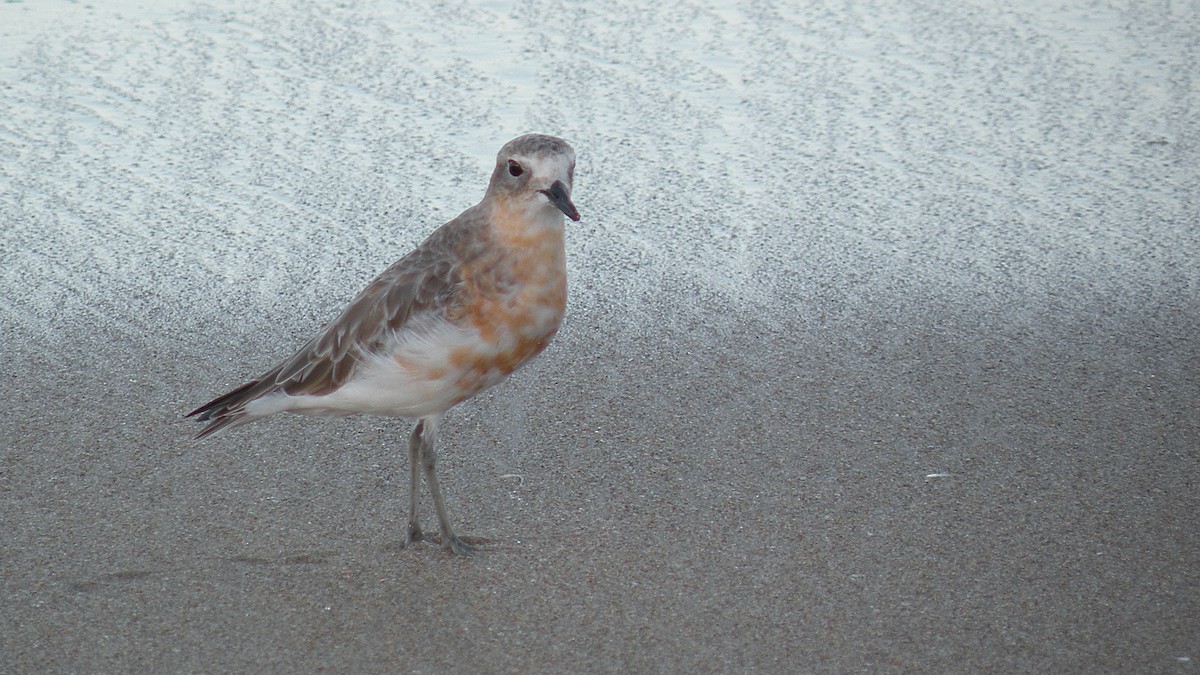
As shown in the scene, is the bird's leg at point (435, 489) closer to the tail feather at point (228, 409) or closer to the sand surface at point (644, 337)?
the sand surface at point (644, 337)

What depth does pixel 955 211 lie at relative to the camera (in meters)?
5.98

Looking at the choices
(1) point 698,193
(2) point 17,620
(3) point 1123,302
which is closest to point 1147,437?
(3) point 1123,302

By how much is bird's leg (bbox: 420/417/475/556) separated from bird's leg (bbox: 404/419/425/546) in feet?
0.09

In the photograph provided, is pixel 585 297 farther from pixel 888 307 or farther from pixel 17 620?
pixel 17 620

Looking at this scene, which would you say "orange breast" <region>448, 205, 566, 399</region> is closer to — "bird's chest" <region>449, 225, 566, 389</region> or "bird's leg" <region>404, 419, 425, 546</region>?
"bird's chest" <region>449, 225, 566, 389</region>

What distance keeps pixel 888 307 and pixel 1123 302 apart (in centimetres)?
93

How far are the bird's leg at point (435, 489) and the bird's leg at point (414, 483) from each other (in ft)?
0.09

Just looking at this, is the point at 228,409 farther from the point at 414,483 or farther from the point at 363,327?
the point at 414,483

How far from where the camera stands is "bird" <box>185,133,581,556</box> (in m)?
3.63

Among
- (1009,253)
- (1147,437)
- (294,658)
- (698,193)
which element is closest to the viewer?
(294,658)

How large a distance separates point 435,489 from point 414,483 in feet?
0.28

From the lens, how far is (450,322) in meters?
3.64

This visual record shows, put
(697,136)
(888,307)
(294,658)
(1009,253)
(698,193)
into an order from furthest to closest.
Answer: (697,136)
(698,193)
(1009,253)
(888,307)
(294,658)

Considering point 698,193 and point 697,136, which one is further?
point 697,136
